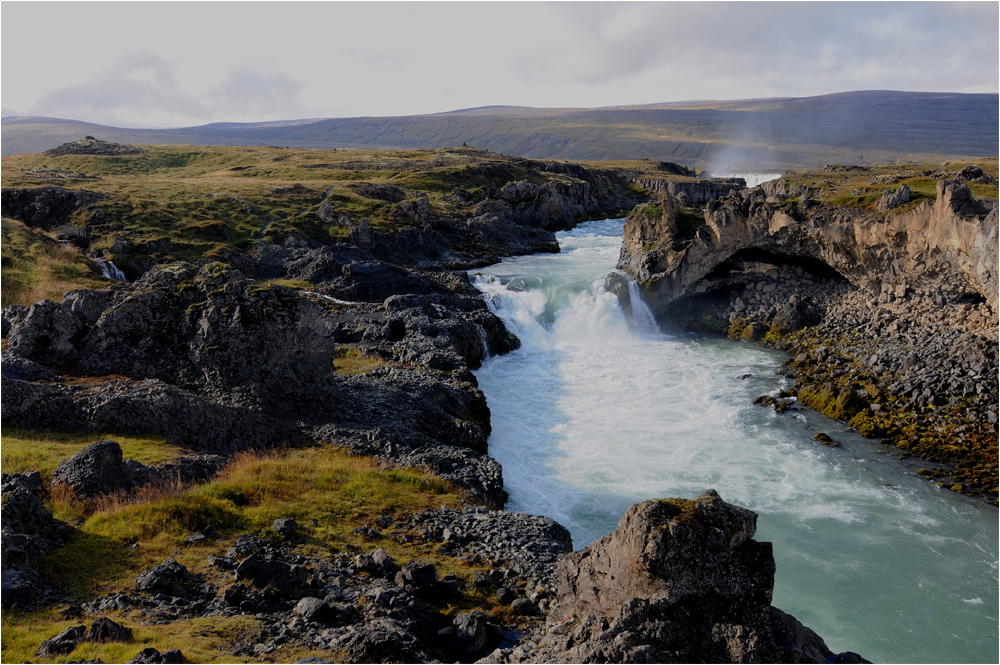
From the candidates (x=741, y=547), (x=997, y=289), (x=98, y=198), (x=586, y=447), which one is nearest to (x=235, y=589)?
(x=741, y=547)

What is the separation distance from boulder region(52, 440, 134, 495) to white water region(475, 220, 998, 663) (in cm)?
1184

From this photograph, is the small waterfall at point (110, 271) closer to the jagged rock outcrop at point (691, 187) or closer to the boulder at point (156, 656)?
the boulder at point (156, 656)

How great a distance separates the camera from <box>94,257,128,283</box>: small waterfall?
136 ft

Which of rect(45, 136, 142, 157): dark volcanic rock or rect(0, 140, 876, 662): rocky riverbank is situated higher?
rect(45, 136, 142, 157): dark volcanic rock

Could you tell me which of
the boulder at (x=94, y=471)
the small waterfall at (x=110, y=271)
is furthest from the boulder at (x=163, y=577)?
the small waterfall at (x=110, y=271)

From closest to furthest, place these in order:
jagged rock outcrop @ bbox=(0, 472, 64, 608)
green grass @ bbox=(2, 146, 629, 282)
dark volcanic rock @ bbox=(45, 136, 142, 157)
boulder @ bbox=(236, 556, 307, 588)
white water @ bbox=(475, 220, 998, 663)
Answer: jagged rock outcrop @ bbox=(0, 472, 64, 608), boulder @ bbox=(236, 556, 307, 588), white water @ bbox=(475, 220, 998, 663), green grass @ bbox=(2, 146, 629, 282), dark volcanic rock @ bbox=(45, 136, 142, 157)

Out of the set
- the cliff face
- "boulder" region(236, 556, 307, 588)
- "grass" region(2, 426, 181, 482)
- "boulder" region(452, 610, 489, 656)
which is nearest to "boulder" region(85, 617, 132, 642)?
"boulder" region(236, 556, 307, 588)

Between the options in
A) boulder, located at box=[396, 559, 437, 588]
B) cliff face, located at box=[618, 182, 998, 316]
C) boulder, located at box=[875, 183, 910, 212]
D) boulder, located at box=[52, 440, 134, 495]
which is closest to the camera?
boulder, located at box=[396, 559, 437, 588]

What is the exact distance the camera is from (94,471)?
14.6 m

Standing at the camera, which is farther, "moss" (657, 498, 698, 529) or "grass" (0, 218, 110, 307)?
"grass" (0, 218, 110, 307)

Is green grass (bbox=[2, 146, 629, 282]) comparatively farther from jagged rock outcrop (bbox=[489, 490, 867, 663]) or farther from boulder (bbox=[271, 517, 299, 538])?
jagged rock outcrop (bbox=[489, 490, 867, 663])

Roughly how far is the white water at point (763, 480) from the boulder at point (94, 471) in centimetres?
1184

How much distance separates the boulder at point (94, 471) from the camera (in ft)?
47.2

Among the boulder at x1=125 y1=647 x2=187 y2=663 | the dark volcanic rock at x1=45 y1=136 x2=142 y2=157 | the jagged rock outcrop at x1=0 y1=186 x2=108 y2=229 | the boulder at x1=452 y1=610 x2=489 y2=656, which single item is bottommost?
the boulder at x1=452 y1=610 x2=489 y2=656
